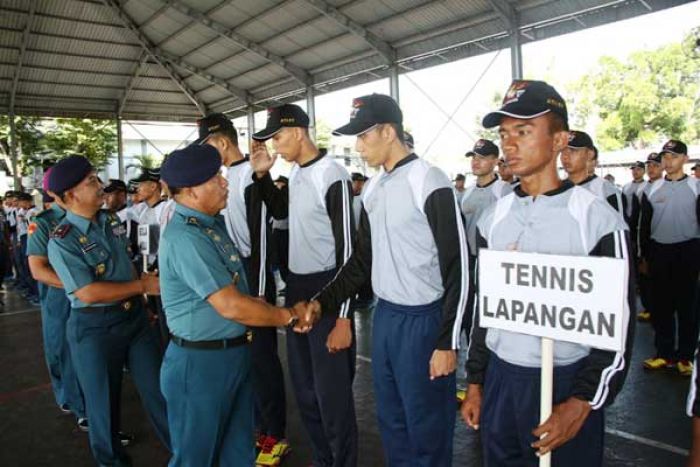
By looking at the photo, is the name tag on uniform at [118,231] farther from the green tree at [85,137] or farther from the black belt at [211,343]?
the green tree at [85,137]

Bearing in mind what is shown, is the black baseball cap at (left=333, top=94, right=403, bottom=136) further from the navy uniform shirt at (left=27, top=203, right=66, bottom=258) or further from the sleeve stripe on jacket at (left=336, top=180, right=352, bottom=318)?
the navy uniform shirt at (left=27, top=203, right=66, bottom=258)

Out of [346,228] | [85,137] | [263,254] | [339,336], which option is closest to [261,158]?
[263,254]

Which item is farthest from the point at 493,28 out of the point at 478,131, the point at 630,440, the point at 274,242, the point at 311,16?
the point at 478,131

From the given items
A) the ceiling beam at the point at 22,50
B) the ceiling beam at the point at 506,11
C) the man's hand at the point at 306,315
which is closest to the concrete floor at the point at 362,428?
the man's hand at the point at 306,315

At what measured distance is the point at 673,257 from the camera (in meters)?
4.59

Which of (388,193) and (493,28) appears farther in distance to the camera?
(493,28)

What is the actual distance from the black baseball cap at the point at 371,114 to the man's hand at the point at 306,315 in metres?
0.80

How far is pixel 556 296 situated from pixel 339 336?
4.18 ft

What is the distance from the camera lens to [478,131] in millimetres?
34375

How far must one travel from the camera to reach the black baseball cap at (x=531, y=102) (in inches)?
65.4

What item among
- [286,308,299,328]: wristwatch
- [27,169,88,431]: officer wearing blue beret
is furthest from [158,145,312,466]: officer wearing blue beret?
[27,169,88,431]: officer wearing blue beret

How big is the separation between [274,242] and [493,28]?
8.18 m

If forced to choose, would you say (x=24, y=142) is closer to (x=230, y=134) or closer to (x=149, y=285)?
(x=230, y=134)

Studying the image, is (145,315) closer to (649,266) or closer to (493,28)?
(649,266)
